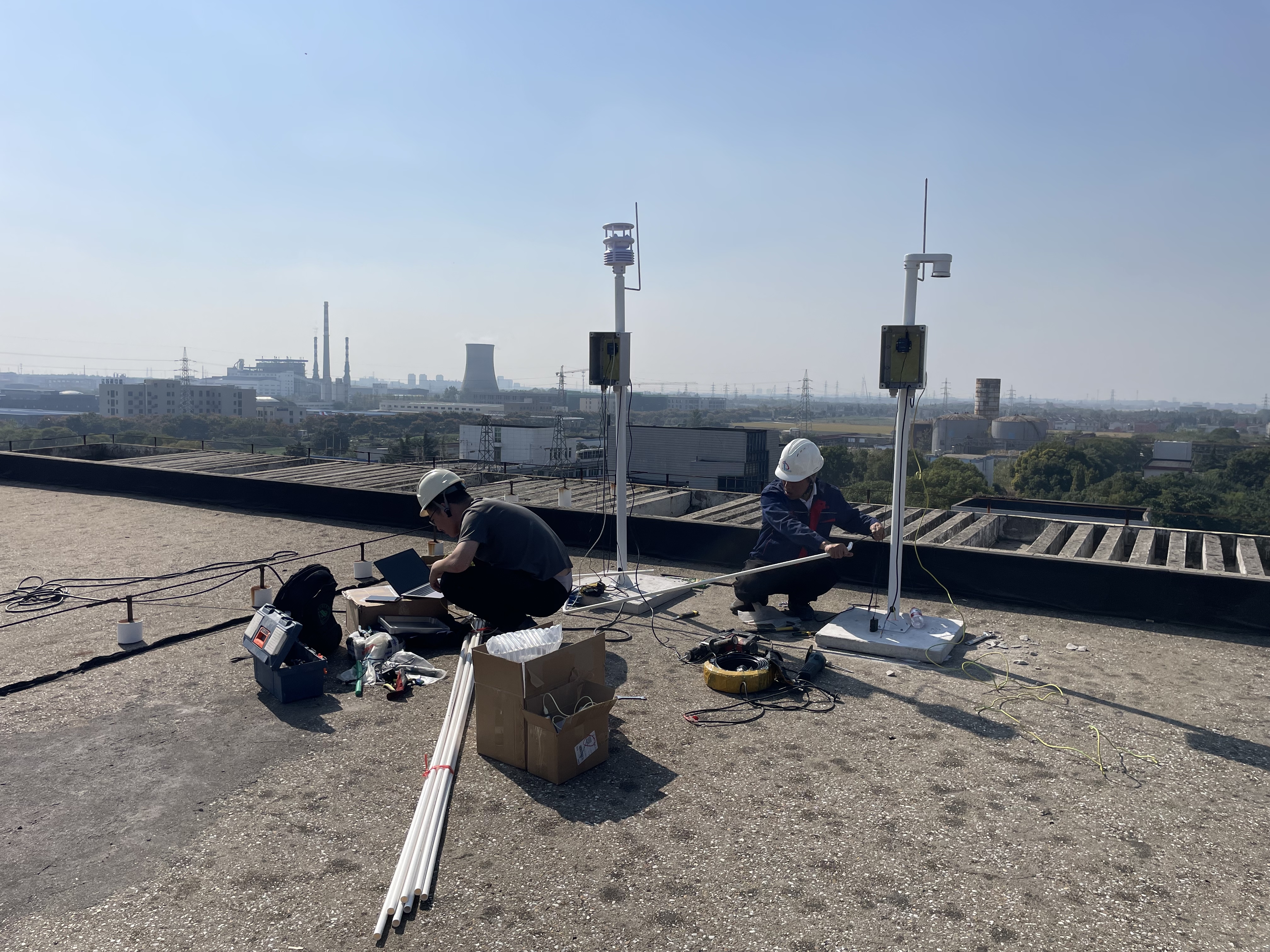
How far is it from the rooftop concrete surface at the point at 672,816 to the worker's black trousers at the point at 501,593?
524 mm

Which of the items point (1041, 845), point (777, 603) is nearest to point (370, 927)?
point (1041, 845)

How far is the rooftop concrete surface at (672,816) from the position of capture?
300cm

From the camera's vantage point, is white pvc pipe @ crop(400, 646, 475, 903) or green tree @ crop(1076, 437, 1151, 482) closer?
white pvc pipe @ crop(400, 646, 475, 903)

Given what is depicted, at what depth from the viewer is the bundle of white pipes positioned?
306 centimetres

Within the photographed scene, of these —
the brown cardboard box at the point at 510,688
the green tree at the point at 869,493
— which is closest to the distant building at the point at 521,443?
the green tree at the point at 869,493

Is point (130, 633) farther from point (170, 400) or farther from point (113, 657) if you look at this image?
point (170, 400)

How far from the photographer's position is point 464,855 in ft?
11.3

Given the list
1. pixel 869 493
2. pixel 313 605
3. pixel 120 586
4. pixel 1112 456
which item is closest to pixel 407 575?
pixel 313 605

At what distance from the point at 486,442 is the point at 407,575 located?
155 feet

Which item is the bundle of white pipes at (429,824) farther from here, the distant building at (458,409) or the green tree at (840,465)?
the distant building at (458,409)

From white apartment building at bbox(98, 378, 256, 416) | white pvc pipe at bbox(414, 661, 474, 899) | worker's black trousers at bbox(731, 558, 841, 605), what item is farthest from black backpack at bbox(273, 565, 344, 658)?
white apartment building at bbox(98, 378, 256, 416)

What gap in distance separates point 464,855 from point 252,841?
3.14 ft

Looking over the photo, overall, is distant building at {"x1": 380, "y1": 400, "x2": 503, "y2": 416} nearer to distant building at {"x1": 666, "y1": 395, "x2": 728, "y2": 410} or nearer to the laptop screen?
distant building at {"x1": 666, "y1": 395, "x2": 728, "y2": 410}

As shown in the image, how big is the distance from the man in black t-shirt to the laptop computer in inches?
26.1
